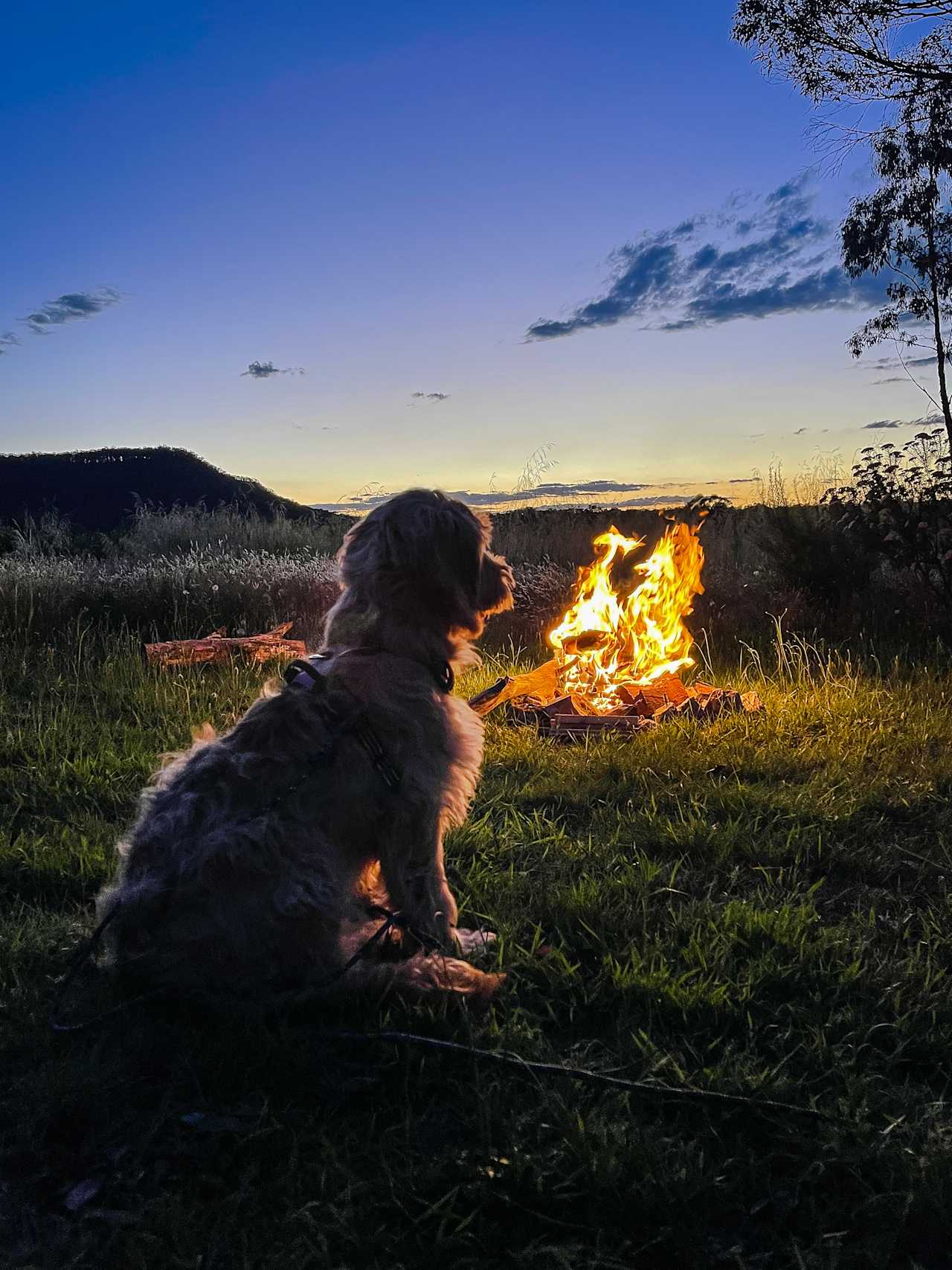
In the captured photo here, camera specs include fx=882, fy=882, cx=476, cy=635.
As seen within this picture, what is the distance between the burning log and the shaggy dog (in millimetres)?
5201

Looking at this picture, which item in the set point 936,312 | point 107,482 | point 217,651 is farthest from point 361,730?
point 107,482

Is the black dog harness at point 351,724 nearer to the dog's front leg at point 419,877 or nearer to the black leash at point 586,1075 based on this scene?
the dog's front leg at point 419,877

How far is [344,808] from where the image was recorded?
3.04 meters

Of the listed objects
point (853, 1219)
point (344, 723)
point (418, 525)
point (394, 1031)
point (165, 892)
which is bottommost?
point (853, 1219)

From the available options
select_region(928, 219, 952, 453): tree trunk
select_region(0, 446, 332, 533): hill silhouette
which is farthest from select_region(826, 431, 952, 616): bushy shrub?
select_region(0, 446, 332, 533): hill silhouette

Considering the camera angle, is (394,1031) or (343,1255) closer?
(343,1255)

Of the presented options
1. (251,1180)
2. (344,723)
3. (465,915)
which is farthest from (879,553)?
(251,1180)

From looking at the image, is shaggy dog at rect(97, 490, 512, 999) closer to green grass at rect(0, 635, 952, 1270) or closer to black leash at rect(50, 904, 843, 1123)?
black leash at rect(50, 904, 843, 1123)

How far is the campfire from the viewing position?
7207 mm

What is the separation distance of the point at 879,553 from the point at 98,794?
9.89m

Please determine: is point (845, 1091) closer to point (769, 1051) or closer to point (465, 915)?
point (769, 1051)

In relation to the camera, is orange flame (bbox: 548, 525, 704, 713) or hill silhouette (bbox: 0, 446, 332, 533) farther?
hill silhouette (bbox: 0, 446, 332, 533)

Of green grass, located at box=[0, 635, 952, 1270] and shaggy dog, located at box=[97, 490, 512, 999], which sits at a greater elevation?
shaggy dog, located at box=[97, 490, 512, 999]

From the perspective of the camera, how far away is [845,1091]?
2.82 metres
